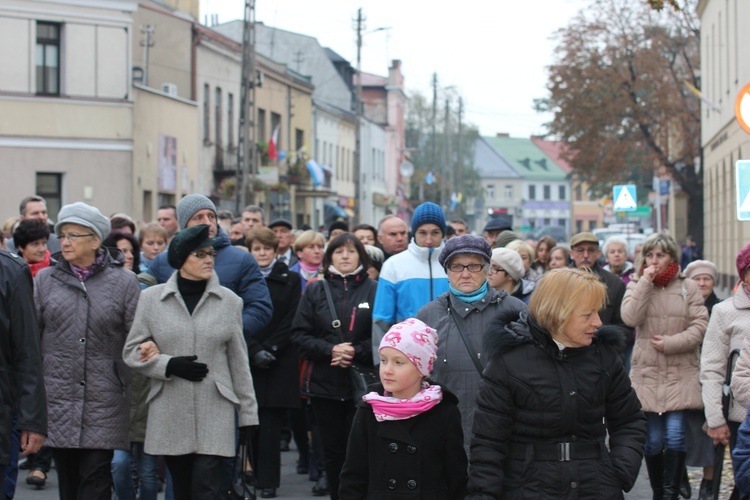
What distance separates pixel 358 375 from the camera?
28.6ft

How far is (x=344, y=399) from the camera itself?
8820 millimetres

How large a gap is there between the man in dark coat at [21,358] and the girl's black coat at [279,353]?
340 cm

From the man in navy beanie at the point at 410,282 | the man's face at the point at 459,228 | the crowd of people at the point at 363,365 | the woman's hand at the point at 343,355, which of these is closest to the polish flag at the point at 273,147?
the man's face at the point at 459,228

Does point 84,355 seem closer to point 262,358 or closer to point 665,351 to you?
point 262,358

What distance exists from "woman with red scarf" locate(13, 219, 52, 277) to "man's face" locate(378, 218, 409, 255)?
3138 millimetres

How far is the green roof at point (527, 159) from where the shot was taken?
14412cm

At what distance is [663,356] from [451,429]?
382cm

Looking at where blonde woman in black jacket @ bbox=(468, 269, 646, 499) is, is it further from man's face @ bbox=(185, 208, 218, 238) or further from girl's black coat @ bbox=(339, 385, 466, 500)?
man's face @ bbox=(185, 208, 218, 238)

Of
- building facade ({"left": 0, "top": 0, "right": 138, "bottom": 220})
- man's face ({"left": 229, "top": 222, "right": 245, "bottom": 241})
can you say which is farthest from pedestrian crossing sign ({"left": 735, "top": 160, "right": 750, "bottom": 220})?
building facade ({"left": 0, "top": 0, "right": 138, "bottom": 220})

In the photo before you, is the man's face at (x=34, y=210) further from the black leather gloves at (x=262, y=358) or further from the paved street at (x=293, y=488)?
the black leather gloves at (x=262, y=358)

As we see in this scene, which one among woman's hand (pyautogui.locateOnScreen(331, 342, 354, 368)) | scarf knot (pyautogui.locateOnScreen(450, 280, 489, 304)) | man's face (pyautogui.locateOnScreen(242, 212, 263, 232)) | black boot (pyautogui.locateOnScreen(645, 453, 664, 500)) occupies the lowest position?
black boot (pyautogui.locateOnScreen(645, 453, 664, 500))

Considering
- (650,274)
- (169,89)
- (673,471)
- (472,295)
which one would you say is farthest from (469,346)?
(169,89)

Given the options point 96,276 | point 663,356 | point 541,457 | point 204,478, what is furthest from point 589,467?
point 663,356

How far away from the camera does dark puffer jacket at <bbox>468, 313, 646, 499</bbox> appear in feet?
16.5
